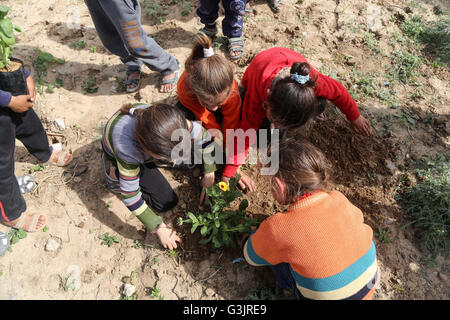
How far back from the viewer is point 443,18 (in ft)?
11.3

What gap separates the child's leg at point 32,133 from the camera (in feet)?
7.35

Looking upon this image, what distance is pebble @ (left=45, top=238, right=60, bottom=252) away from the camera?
7.75ft

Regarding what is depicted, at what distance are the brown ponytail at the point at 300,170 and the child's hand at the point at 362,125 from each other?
1.26 meters

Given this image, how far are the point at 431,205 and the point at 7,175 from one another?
11.1 ft

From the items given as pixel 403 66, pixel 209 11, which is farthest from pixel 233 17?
pixel 403 66

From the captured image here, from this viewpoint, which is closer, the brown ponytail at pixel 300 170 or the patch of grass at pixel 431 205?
the brown ponytail at pixel 300 170

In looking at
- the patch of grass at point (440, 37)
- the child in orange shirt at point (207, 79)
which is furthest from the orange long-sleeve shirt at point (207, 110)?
the patch of grass at point (440, 37)

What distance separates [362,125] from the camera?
259 centimetres

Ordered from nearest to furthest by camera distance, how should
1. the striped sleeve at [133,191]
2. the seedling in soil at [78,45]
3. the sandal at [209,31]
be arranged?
1. the striped sleeve at [133,191]
2. the sandal at [209,31]
3. the seedling in soil at [78,45]

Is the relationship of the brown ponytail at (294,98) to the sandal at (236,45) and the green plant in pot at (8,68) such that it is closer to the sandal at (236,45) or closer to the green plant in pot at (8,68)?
the sandal at (236,45)

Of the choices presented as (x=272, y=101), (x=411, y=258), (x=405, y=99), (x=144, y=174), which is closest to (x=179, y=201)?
(x=144, y=174)

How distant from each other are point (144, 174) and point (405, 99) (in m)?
2.82
